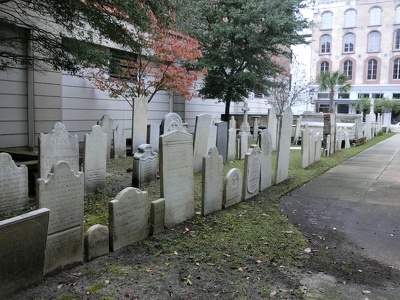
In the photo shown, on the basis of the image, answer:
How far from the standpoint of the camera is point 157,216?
4914 mm

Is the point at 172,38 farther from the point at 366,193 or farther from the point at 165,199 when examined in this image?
the point at 165,199

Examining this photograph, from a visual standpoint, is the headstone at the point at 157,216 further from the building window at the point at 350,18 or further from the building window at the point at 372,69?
the building window at the point at 350,18

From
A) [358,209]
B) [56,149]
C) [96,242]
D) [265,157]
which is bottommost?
[358,209]

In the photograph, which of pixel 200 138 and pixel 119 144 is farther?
pixel 119 144

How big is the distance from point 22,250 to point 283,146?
6591 millimetres

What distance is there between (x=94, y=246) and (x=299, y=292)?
2183 mm

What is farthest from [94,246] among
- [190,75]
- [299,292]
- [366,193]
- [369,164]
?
[190,75]

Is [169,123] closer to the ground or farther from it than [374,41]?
closer to the ground

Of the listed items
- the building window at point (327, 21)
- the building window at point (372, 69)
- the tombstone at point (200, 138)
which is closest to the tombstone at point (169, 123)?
the tombstone at point (200, 138)

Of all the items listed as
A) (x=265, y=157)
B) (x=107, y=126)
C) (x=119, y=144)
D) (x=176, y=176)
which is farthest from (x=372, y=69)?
(x=176, y=176)

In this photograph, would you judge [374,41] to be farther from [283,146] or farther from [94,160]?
[94,160]

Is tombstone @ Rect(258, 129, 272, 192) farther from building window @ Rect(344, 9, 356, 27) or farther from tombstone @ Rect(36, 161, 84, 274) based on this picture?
building window @ Rect(344, 9, 356, 27)

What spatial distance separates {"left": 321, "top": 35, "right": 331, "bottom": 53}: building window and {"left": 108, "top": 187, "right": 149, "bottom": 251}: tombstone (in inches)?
2126

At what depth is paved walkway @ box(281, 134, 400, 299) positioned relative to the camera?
459 cm
